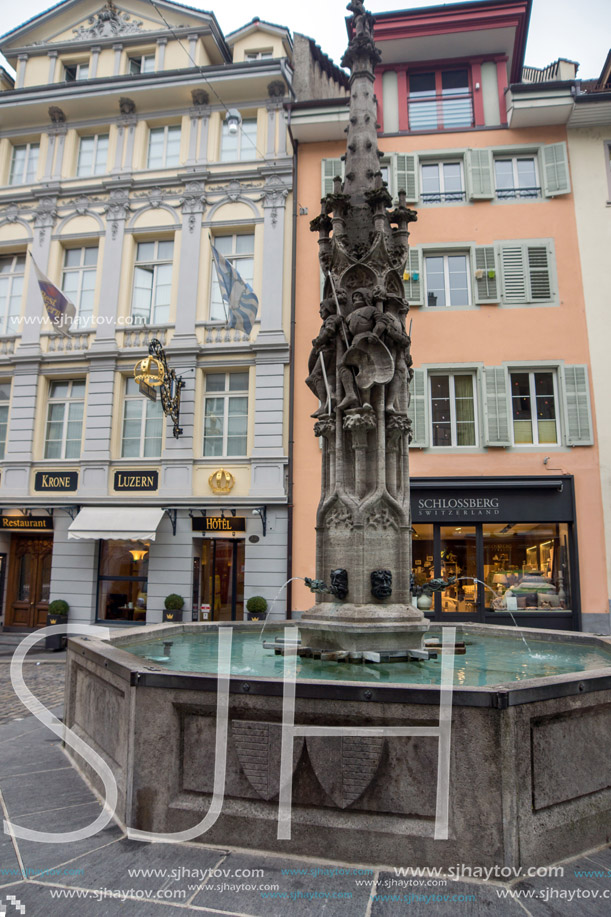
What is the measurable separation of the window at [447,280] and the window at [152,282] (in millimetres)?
7430

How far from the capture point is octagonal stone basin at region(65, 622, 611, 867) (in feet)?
10.9

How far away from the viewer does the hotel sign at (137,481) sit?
55.4 feet

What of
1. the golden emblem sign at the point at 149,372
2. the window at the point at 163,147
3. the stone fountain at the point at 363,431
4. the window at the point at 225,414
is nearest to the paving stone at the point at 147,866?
the stone fountain at the point at 363,431

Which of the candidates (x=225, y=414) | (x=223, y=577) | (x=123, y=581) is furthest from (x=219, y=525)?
(x=123, y=581)

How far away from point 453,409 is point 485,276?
371cm

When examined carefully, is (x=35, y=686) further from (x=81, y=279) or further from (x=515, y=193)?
(x=515, y=193)

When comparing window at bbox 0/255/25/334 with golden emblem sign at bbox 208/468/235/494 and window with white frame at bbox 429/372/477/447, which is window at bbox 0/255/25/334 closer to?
golden emblem sign at bbox 208/468/235/494

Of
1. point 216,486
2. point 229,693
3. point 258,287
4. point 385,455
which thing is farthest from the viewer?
point 258,287

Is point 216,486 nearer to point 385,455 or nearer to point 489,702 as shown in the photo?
point 385,455

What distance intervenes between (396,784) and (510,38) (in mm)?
20559

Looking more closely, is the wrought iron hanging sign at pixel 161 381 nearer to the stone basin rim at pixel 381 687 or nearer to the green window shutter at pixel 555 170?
the green window shutter at pixel 555 170

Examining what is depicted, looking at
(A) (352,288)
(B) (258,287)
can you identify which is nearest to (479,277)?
(B) (258,287)

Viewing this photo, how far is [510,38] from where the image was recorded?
1775cm

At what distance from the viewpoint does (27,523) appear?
689 inches
